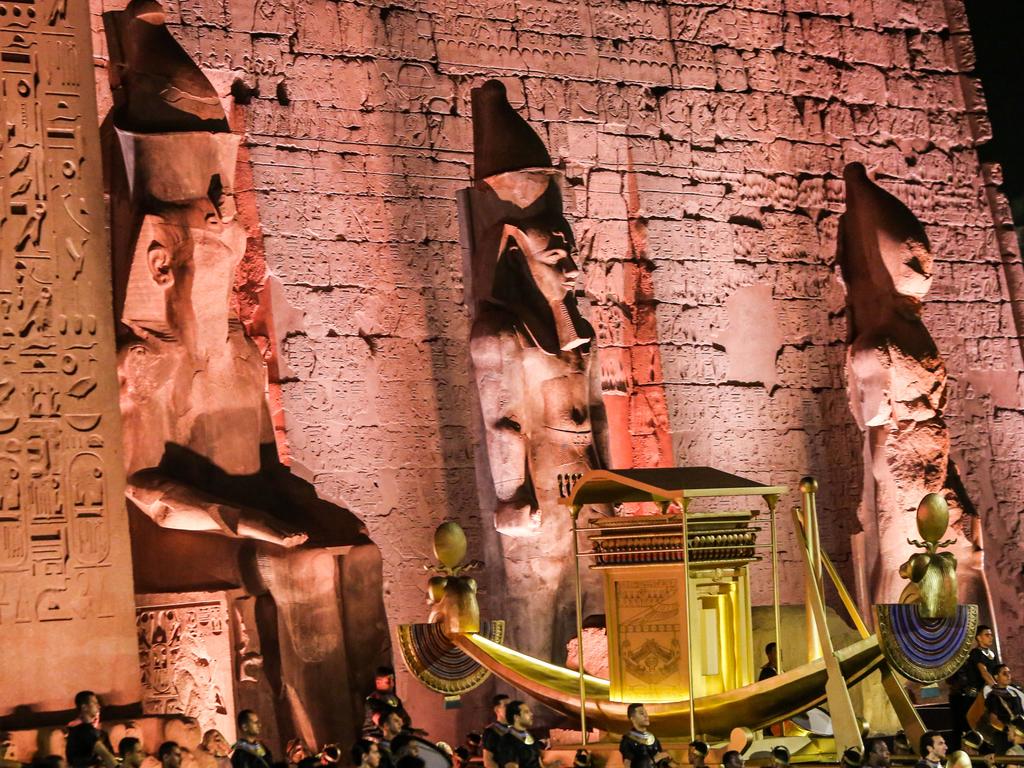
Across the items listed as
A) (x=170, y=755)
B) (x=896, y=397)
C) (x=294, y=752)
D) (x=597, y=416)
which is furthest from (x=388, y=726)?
(x=896, y=397)

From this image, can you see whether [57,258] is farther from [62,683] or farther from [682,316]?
[682,316]

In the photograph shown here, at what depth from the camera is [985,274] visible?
15.0 m

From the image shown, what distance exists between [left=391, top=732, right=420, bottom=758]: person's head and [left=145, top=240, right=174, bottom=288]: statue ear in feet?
8.78

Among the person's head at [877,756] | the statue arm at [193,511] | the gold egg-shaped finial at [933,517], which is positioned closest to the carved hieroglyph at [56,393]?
the statue arm at [193,511]

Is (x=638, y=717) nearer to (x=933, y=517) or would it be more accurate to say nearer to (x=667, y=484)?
(x=667, y=484)

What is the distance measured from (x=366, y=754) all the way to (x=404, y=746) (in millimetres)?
261

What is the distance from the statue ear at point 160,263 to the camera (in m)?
9.49

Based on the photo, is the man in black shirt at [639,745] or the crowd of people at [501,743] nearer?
the crowd of people at [501,743]

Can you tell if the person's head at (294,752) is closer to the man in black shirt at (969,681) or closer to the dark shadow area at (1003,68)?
the man in black shirt at (969,681)

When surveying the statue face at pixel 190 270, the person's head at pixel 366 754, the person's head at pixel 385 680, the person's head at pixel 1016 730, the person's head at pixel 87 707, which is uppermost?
the statue face at pixel 190 270

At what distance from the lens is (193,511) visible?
9.14 m

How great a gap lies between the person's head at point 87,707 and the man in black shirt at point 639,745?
201cm

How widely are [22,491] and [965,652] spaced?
384cm

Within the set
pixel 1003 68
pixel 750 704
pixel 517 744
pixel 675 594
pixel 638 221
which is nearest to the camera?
pixel 517 744
